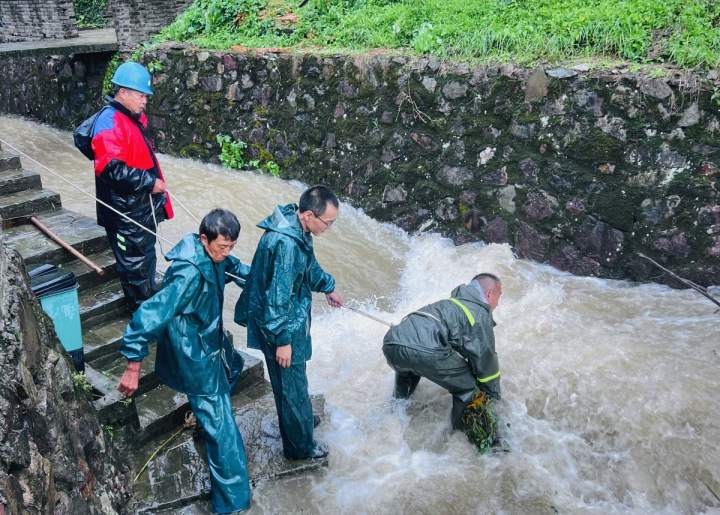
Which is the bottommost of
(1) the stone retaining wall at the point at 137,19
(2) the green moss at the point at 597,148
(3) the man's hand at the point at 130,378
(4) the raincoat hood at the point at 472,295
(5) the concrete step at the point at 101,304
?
(5) the concrete step at the point at 101,304

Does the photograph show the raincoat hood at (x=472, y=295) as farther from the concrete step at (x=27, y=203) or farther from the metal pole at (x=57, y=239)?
the concrete step at (x=27, y=203)

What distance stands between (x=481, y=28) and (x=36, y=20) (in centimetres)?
976

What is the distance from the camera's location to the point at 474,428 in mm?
4270

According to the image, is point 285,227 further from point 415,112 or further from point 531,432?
point 415,112

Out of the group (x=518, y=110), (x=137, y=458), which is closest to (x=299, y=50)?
(x=518, y=110)

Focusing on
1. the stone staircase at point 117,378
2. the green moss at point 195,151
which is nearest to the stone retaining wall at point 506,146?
the green moss at point 195,151

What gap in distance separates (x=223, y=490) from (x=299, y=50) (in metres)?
6.42

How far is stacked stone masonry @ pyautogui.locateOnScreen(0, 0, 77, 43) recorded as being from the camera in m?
11.7

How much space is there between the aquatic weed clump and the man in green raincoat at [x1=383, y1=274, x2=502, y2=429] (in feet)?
0.21

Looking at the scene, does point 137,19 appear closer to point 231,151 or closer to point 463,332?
point 231,151

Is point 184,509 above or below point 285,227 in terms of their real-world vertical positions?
below

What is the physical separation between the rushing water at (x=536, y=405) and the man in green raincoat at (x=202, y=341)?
1.27 ft

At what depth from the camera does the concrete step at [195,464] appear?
12.0ft

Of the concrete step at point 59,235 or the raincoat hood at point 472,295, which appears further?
the concrete step at point 59,235
